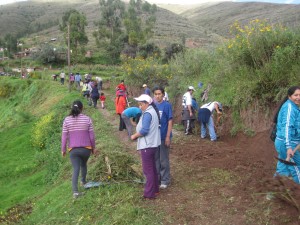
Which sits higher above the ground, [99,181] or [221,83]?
[221,83]

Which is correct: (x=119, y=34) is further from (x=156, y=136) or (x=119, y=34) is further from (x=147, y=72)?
(x=156, y=136)

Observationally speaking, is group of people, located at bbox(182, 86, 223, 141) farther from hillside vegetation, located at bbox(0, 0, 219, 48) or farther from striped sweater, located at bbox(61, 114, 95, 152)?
hillside vegetation, located at bbox(0, 0, 219, 48)

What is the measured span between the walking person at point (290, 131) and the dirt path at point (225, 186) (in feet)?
1.09

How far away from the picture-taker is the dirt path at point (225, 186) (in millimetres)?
4660

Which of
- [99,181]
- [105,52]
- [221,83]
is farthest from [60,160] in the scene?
[105,52]

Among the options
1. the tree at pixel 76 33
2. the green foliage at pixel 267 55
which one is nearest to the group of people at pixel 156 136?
the green foliage at pixel 267 55

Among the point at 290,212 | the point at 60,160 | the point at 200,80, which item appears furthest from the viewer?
the point at 200,80

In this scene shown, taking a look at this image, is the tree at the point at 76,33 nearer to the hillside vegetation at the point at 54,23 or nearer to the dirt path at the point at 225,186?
the hillside vegetation at the point at 54,23

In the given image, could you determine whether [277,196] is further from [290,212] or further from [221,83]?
[221,83]

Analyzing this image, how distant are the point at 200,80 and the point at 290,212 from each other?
9.37 m

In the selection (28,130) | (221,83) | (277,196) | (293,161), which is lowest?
(28,130)

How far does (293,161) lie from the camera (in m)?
4.55

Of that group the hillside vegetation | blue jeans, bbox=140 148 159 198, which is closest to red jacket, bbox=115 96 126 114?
blue jeans, bbox=140 148 159 198

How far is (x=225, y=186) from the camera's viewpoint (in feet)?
19.8
